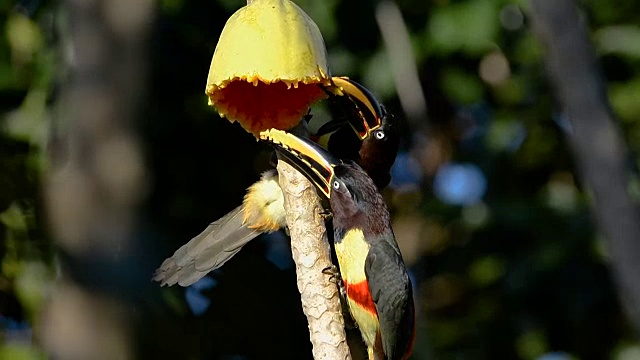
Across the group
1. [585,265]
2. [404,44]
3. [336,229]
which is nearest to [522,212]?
[585,265]

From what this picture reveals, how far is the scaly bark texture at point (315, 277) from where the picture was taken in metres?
2.64

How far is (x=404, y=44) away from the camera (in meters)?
4.72

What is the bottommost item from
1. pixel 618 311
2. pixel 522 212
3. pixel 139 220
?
pixel 618 311

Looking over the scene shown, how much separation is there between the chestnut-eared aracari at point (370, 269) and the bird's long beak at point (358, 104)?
0.14 meters

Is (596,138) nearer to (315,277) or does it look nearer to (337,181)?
(337,181)

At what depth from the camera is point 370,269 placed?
3293mm

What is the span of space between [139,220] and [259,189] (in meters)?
0.49

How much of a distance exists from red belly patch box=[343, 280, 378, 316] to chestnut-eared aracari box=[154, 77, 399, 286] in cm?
43

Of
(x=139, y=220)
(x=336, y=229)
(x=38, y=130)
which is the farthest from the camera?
(x=38, y=130)

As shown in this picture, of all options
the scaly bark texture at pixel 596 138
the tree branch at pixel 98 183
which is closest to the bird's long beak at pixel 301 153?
the scaly bark texture at pixel 596 138

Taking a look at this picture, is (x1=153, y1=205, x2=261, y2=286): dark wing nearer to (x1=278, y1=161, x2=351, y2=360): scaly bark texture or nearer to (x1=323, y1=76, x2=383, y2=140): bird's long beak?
(x1=323, y1=76, x2=383, y2=140): bird's long beak

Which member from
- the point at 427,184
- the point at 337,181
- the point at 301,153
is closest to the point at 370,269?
the point at 337,181

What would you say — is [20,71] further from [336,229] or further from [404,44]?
[336,229]

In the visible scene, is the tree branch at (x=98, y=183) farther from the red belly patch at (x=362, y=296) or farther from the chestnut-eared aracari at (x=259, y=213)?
the red belly patch at (x=362, y=296)
